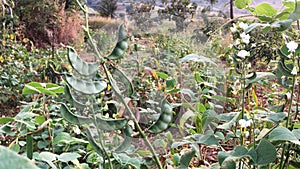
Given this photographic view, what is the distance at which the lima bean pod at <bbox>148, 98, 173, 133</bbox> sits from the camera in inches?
15.2

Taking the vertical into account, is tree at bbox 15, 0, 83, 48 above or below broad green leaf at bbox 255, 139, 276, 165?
below

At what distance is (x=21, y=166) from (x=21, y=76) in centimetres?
328

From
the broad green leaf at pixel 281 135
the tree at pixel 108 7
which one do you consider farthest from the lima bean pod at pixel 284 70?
the tree at pixel 108 7

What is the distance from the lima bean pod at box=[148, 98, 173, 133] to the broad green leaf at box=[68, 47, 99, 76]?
85mm

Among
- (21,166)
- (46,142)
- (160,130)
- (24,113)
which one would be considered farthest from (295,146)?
(46,142)

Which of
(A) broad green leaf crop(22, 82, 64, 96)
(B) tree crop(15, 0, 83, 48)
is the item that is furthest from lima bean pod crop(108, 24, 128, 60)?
(B) tree crop(15, 0, 83, 48)

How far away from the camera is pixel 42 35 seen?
768 cm

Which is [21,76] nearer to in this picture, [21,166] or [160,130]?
[160,130]

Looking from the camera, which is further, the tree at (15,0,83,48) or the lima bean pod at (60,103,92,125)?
the tree at (15,0,83,48)

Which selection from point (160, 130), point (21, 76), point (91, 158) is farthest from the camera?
point (21, 76)

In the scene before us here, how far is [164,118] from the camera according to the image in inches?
15.3

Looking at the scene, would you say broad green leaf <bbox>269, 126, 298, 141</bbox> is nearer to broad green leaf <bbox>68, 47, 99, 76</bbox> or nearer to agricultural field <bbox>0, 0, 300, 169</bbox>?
agricultural field <bbox>0, 0, 300, 169</bbox>

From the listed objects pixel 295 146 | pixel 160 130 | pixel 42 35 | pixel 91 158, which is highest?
pixel 160 130

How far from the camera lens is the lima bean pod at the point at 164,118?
39 centimetres
